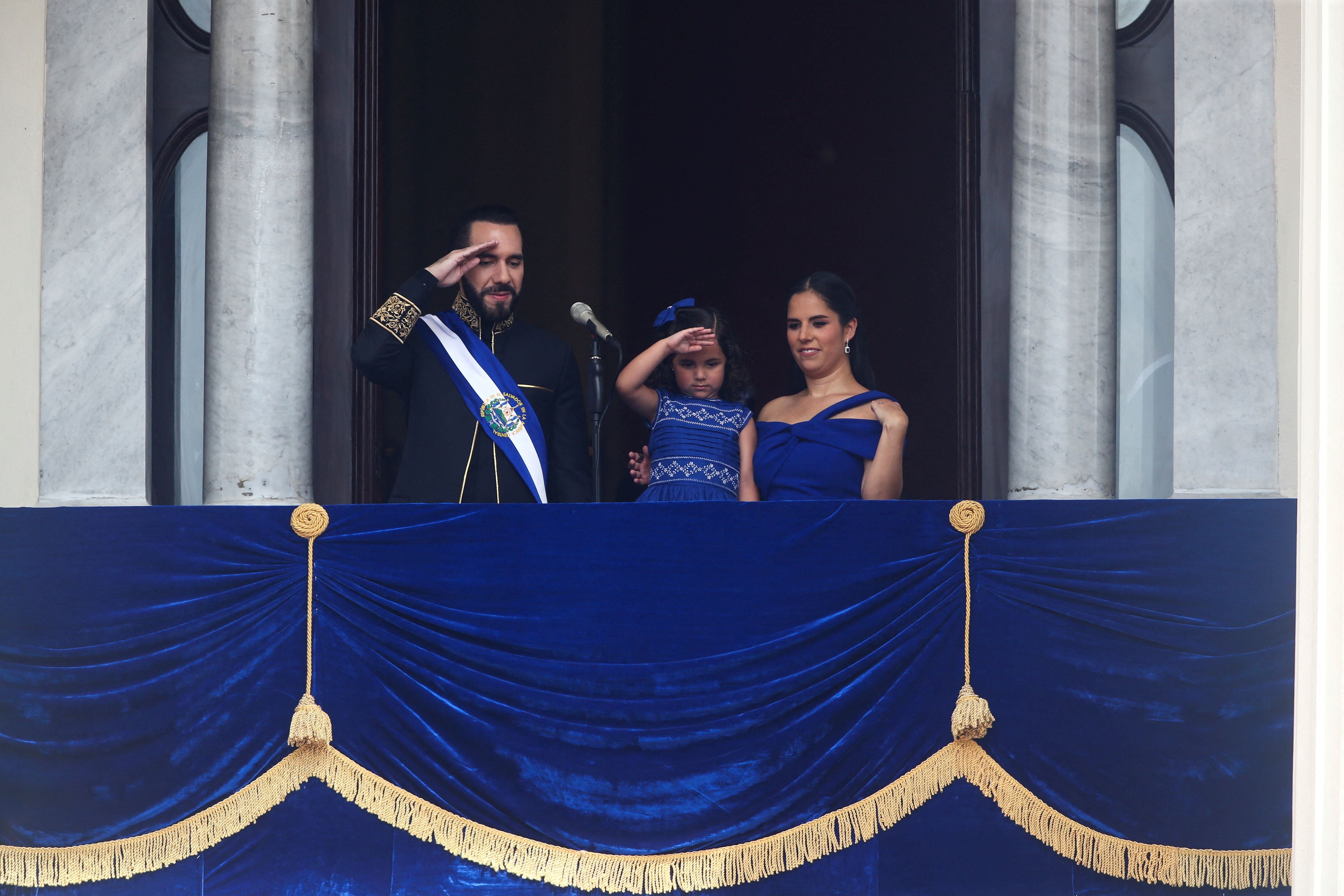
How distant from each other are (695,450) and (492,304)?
2.21 ft

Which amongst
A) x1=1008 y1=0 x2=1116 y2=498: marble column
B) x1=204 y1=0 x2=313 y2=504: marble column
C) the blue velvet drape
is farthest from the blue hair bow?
x1=204 y1=0 x2=313 y2=504: marble column

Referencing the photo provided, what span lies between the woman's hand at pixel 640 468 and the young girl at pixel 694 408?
64 millimetres

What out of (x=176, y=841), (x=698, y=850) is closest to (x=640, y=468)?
(x=698, y=850)

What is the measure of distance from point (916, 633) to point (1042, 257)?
1444 mm

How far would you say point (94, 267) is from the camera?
3613mm

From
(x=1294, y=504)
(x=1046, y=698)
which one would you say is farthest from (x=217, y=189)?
(x=1294, y=504)

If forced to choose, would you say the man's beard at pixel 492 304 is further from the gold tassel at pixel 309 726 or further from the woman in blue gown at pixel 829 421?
the gold tassel at pixel 309 726

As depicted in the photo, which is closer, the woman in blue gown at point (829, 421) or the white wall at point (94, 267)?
the woman in blue gown at point (829, 421)

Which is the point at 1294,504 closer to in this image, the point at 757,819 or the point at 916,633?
the point at 916,633

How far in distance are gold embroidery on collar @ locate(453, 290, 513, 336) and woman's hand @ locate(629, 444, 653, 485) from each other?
490 millimetres

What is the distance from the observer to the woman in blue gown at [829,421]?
3.10m

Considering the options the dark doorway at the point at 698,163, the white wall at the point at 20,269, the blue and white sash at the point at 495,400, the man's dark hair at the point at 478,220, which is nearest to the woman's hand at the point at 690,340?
the blue and white sash at the point at 495,400

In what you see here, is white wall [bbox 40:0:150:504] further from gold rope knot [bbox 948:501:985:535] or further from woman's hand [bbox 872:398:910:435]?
gold rope knot [bbox 948:501:985:535]

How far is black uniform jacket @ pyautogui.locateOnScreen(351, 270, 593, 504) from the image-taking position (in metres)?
3.14
